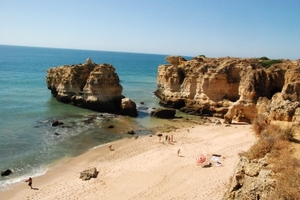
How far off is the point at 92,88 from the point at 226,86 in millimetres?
18250

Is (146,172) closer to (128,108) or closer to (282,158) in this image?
(282,158)

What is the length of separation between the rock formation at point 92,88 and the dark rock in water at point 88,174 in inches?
691

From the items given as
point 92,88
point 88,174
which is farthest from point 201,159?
point 92,88

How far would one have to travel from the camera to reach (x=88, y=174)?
18750 millimetres

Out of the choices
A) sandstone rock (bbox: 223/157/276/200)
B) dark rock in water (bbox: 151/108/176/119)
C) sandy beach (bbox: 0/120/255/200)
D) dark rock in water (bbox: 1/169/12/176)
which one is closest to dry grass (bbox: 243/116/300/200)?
sandstone rock (bbox: 223/157/276/200)

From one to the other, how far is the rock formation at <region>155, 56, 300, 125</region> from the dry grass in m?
17.0

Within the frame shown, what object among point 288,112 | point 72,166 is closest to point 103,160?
Result: point 72,166

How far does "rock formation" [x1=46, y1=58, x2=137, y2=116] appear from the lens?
38.2 meters

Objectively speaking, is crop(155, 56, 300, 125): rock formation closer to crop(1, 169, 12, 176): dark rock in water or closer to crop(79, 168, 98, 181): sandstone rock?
crop(79, 168, 98, 181): sandstone rock

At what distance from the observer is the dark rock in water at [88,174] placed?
18459 mm

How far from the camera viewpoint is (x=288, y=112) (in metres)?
13.4

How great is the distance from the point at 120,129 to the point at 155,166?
1140 centimetres

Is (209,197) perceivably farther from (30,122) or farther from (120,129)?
(30,122)

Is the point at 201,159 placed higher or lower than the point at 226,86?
lower
